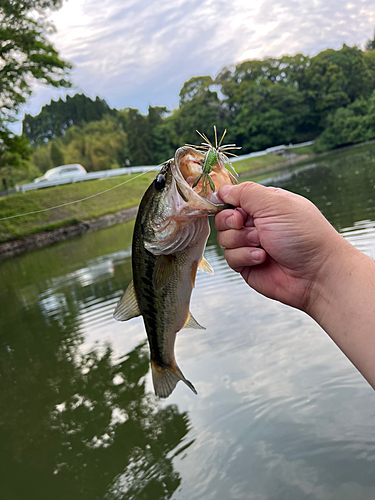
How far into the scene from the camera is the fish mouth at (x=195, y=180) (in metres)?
1.96

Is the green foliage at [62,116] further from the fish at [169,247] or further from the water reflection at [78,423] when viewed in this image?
the fish at [169,247]

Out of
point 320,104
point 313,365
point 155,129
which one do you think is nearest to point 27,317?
point 313,365

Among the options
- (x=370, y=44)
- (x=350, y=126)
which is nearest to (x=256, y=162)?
(x=350, y=126)

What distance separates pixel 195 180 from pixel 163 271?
595 millimetres

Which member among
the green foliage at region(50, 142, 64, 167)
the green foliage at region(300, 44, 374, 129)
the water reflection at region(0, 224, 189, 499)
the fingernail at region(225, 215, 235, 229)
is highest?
the green foliage at region(300, 44, 374, 129)

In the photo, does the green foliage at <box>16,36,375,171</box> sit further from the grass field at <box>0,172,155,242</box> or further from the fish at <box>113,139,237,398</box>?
the fish at <box>113,139,237,398</box>

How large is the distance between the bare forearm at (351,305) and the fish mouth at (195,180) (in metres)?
0.66

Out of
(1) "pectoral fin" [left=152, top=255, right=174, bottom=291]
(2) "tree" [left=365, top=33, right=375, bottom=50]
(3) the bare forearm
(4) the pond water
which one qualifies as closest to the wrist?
(3) the bare forearm

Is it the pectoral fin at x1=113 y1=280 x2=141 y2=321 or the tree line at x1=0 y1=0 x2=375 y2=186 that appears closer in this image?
the pectoral fin at x1=113 y1=280 x2=141 y2=321

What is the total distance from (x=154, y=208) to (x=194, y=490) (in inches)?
108

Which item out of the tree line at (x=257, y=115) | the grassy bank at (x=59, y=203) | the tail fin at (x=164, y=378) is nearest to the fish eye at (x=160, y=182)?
the tail fin at (x=164, y=378)

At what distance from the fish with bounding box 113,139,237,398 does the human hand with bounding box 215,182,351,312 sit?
144 mm

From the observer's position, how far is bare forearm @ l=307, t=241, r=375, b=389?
1.81 meters

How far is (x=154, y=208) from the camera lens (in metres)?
2.14
